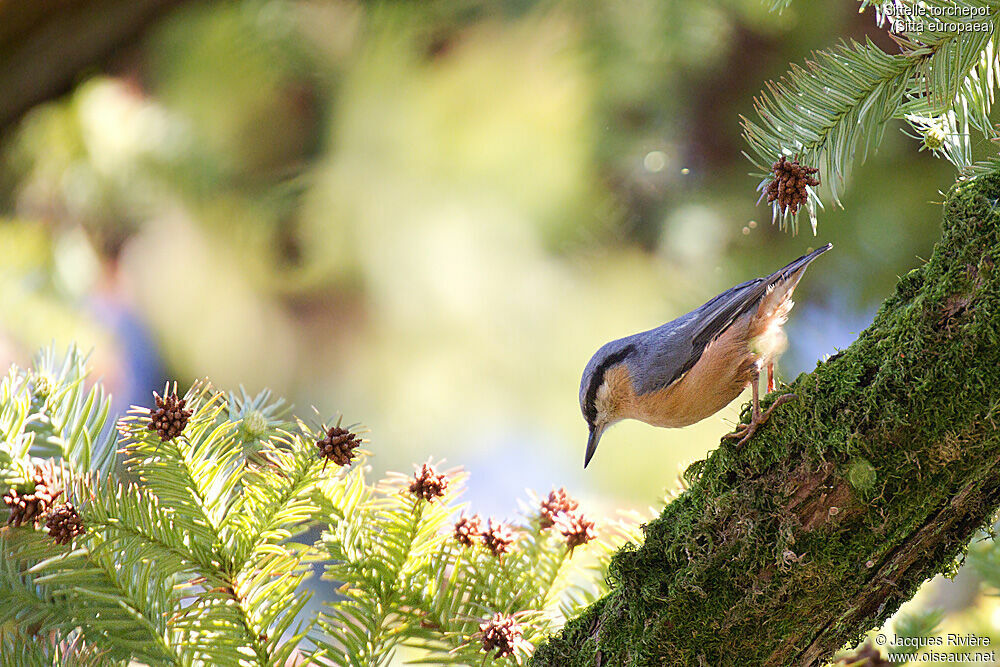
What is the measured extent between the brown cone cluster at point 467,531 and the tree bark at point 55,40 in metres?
1.05

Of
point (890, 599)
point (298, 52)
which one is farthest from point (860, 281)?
point (298, 52)

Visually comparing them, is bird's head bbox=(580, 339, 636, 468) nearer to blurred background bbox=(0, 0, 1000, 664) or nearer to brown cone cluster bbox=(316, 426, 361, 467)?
blurred background bbox=(0, 0, 1000, 664)

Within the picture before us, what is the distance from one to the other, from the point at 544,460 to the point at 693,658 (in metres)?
0.86

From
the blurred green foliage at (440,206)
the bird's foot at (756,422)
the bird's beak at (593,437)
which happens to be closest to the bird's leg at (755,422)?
the bird's foot at (756,422)

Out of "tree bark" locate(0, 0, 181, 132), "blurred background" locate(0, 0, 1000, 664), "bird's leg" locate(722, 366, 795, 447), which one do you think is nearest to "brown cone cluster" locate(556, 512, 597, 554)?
"bird's leg" locate(722, 366, 795, 447)

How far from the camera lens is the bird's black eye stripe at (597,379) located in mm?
1129

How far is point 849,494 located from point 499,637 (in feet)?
1.17

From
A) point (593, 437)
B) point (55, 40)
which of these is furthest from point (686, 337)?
point (55, 40)

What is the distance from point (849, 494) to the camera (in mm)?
570

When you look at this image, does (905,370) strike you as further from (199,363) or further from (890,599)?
(199,363)

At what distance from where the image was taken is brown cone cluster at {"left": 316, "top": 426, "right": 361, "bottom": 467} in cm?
66

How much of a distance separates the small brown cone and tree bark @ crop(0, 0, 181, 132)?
84 cm

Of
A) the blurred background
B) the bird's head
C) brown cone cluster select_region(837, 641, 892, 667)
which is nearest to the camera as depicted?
brown cone cluster select_region(837, 641, 892, 667)

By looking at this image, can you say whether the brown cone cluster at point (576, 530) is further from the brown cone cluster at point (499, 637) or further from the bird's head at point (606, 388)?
the bird's head at point (606, 388)
